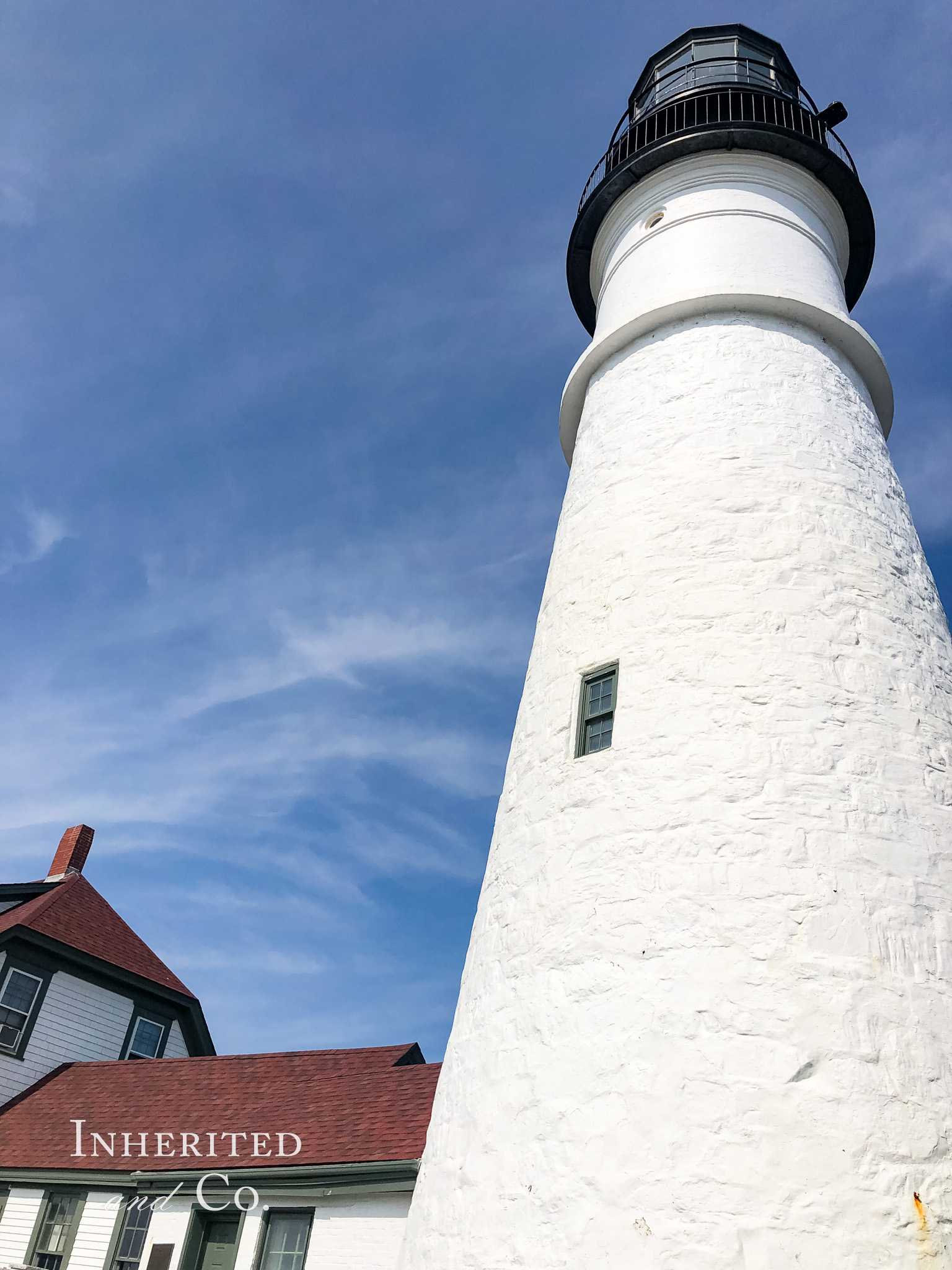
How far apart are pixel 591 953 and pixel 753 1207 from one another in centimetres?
161

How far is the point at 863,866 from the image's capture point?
18.6ft

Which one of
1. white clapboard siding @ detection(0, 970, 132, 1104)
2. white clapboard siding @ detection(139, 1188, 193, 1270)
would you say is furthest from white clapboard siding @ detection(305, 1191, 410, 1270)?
white clapboard siding @ detection(0, 970, 132, 1104)

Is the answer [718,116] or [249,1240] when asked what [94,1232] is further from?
[718,116]

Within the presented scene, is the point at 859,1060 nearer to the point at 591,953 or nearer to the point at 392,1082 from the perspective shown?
the point at 591,953

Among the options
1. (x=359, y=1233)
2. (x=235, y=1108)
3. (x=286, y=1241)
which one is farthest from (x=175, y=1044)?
(x=359, y=1233)

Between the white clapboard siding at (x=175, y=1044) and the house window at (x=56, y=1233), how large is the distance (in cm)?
625

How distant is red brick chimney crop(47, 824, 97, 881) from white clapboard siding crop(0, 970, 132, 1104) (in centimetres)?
419

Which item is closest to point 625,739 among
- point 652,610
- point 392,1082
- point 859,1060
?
point 652,610

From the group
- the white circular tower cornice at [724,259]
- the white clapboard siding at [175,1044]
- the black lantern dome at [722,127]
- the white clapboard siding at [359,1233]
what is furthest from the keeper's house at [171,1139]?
the black lantern dome at [722,127]

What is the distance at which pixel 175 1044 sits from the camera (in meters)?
19.5

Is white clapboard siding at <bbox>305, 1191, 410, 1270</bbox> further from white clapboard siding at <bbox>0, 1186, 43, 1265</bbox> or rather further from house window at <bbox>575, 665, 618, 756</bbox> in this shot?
house window at <bbox>575, 665, 618, 756</bbox>

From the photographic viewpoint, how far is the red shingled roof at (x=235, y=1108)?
1121cm

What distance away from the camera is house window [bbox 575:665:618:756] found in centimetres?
709

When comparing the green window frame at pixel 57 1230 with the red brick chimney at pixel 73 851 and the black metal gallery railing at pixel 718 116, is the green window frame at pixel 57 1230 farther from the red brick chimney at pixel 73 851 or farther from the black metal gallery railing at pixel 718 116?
the black metal gallery railing at pixel 718 116
